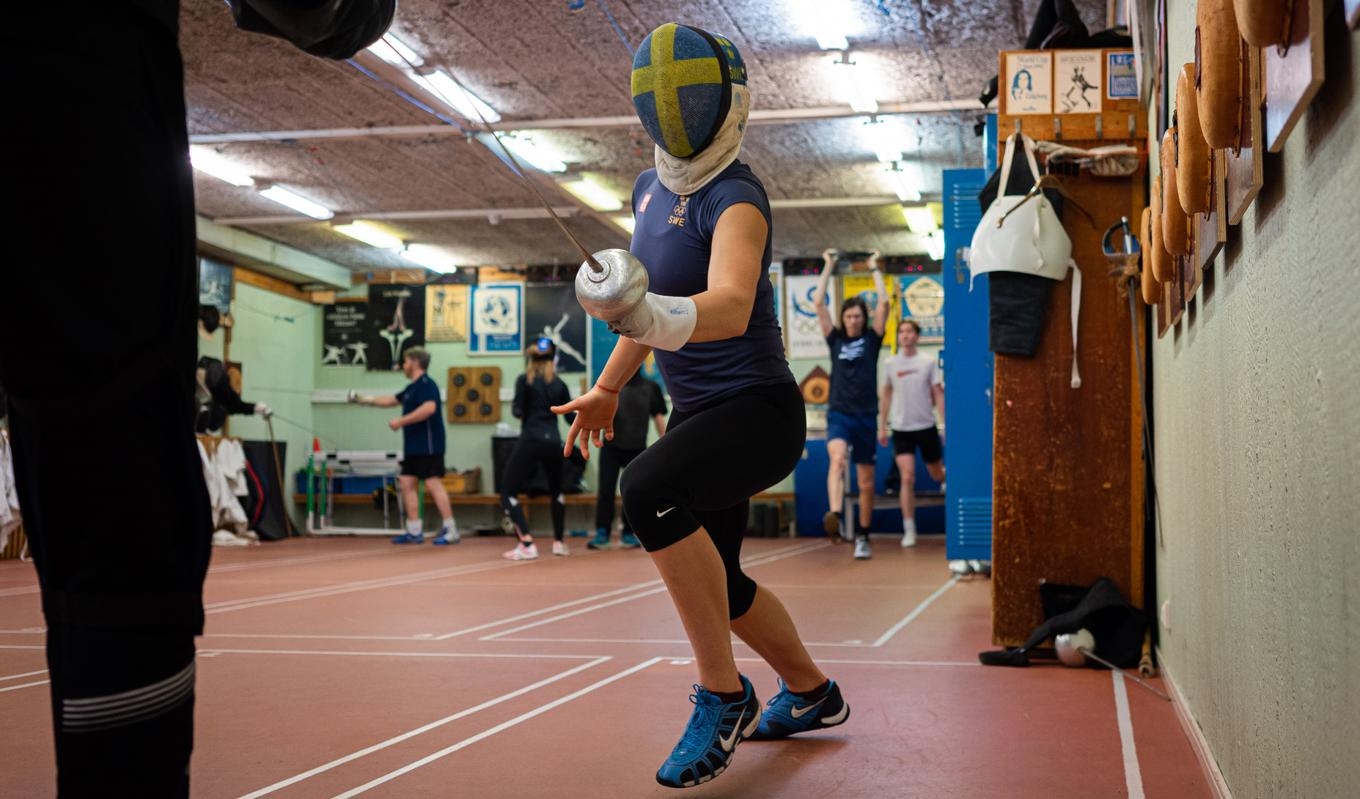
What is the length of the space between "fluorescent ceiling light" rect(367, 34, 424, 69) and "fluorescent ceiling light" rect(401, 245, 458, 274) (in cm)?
679

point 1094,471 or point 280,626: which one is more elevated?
point 1094,471

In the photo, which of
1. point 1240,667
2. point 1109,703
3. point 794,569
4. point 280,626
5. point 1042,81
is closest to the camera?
point 1240,667

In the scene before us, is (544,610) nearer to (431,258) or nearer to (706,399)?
(706,399)

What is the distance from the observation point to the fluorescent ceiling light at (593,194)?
12.6 meters

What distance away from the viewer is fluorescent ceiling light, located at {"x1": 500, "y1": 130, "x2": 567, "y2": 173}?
11.0 metres

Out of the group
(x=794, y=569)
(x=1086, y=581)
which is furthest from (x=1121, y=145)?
(x=794, y=569)

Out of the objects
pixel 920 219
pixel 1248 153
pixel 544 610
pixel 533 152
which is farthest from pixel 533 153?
pixel 1248 153

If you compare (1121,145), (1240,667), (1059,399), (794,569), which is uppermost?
(1121,145)

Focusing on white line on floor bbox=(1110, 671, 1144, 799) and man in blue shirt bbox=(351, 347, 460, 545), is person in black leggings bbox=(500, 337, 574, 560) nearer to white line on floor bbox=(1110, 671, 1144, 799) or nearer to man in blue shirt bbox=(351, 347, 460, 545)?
man in blue shirt bbox=(351, 347, 460, 545)

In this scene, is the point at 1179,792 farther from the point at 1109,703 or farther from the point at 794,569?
the point at 794,569

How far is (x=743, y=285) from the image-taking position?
223cm

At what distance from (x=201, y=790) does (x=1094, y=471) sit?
302 cm

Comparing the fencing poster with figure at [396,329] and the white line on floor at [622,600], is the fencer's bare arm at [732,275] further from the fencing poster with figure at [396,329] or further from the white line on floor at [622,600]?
the fencing poster with figure at [396,329]

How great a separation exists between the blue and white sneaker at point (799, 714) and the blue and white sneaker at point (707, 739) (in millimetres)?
315
